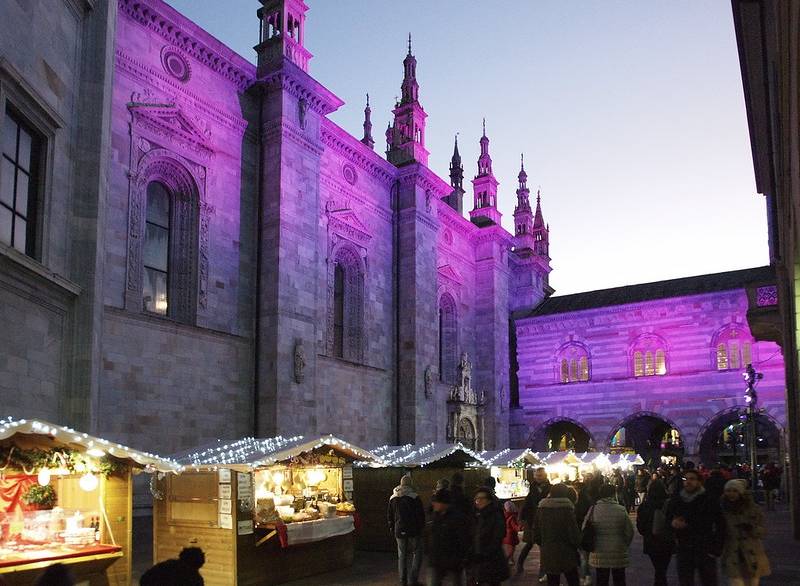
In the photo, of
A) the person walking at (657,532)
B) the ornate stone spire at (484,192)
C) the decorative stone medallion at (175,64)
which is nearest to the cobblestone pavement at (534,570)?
the person walking at (657,532)

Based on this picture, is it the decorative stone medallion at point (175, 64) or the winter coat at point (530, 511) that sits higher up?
the decorative stone medallion at point (175, 64)

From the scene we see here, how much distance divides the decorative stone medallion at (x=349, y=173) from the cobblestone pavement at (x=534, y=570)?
16.7m

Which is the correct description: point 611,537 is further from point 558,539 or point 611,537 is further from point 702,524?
point 702,524

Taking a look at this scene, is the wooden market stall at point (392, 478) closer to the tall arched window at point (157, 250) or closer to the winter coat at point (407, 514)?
the winter coat at point (407, 514)

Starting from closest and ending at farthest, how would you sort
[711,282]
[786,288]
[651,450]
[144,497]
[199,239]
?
[786,288] < [144,497] < [199,239] < [711,282] < [651,450]

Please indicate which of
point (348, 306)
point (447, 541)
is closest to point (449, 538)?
point (447, 541)

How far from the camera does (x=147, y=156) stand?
2180 cm

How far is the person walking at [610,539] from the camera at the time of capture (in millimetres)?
9102

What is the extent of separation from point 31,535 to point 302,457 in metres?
5.08

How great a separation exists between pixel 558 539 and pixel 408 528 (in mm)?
3140

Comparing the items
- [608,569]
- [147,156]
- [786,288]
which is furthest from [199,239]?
[608,569]

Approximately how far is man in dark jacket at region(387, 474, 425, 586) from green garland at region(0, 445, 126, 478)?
3.99m

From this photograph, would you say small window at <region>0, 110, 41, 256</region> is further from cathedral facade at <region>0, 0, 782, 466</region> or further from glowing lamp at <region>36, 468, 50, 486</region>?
glowing lamp at <region>36, 468, 50, 486</region>

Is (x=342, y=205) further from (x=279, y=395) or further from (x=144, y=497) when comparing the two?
(x=144, y=497)
